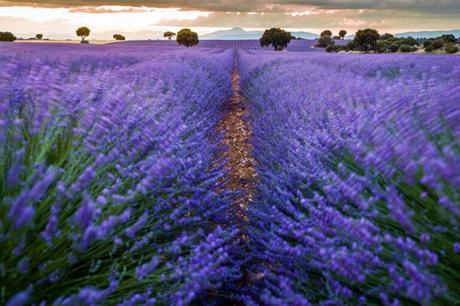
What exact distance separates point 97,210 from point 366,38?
30.2 metres

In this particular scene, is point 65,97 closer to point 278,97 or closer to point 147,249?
point 147,249

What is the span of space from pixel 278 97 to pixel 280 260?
121 inches

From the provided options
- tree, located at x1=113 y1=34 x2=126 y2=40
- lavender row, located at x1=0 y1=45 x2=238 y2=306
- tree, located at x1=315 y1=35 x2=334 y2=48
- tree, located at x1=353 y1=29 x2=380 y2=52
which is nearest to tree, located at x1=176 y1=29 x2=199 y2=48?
tree, located at x1=315 y1=35 x2=334 y2=48

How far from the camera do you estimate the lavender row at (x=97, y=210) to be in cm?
127

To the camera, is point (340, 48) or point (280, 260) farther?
point (340, 48)

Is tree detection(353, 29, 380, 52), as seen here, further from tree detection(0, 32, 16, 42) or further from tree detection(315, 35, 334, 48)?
tree detection(0, 32, 16, 42)

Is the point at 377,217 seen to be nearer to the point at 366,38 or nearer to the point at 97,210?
the point at 97,210

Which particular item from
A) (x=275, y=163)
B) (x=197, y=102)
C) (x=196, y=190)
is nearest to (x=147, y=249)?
(x=196, y=190)

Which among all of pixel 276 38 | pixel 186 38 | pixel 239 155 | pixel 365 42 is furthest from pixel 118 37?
pixel 239 155

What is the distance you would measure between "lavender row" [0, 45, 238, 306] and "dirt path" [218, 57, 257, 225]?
26.9 inches

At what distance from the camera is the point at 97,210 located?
4.57ft

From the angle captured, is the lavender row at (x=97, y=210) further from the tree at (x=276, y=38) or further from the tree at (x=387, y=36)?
the tree at (x=387, y=36)

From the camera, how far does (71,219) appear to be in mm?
1527

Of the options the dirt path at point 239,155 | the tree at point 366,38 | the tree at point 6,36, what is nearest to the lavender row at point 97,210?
the dirt path at point 239,155
